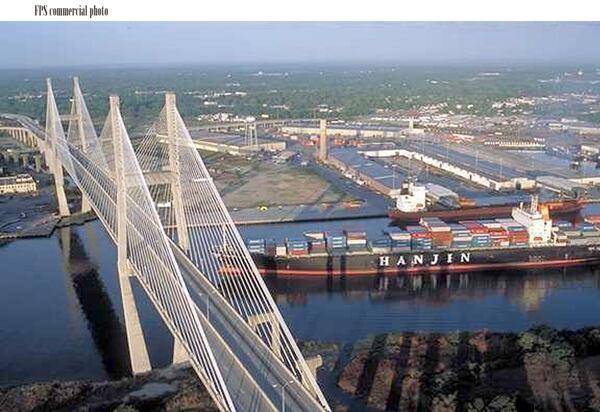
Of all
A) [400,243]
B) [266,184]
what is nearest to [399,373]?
[400,243]

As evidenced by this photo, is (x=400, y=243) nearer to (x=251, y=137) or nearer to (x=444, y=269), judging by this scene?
(x=444, y=269)

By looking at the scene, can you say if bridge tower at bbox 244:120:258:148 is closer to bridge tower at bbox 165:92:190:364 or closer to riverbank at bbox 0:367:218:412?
bridge tower at bbox 165:92:190:364

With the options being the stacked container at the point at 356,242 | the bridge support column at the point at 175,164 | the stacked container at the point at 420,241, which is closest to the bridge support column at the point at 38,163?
the stacked container at the point at 356,242

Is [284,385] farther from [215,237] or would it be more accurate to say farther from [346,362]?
[215,237]

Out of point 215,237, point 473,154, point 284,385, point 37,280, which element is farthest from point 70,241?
point 473,154

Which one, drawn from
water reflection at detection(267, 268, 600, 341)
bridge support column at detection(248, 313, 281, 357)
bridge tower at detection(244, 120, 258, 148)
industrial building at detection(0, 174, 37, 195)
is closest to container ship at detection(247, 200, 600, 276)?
water reflection at detection(267, 268, 600, 341)

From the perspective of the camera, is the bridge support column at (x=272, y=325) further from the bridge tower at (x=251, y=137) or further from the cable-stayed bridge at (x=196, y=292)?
the bridge tower at (x=251, y=137)
